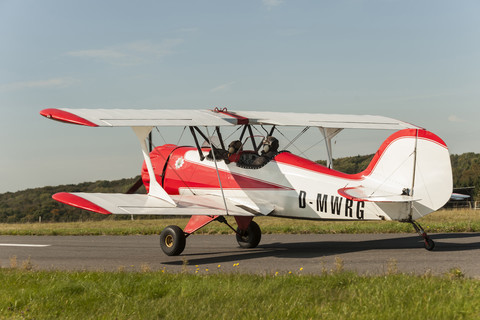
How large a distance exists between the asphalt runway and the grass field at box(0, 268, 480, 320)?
1.13 m

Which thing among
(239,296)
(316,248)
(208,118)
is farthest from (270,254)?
(239,296)

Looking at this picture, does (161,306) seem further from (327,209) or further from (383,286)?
(327,209)

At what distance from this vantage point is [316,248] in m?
14.4

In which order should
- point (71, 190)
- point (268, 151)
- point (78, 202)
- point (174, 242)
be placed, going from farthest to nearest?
point (71, 190)
point (268, 151)
point (174, 242)
point (78, 202)

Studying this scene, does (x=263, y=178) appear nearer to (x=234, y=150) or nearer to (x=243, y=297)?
(x=234, y=150)

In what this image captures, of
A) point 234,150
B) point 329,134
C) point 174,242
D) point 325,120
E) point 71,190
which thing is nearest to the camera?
point 174,242

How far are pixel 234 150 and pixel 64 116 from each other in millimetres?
4481

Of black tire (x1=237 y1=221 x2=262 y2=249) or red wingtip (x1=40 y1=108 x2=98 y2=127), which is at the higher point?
red wingtip (x1=40 y1=108 x2=98 y2=127)

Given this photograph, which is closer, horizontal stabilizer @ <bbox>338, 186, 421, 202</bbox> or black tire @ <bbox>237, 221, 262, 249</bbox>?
horizontal stabilizer @ <bbox>338, 186, 421, 202</bbox>

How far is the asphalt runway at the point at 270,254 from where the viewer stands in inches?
428

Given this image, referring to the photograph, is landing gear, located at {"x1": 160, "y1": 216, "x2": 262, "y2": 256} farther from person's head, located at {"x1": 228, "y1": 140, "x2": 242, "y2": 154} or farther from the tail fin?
the tail fin

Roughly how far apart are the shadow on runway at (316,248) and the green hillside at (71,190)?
4303cm

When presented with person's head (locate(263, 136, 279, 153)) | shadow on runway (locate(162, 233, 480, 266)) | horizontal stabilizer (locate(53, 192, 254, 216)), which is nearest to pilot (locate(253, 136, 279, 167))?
person's head (locate(263, 136, 279, 153))

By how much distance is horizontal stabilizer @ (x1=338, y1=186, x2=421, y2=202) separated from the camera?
1192cm
